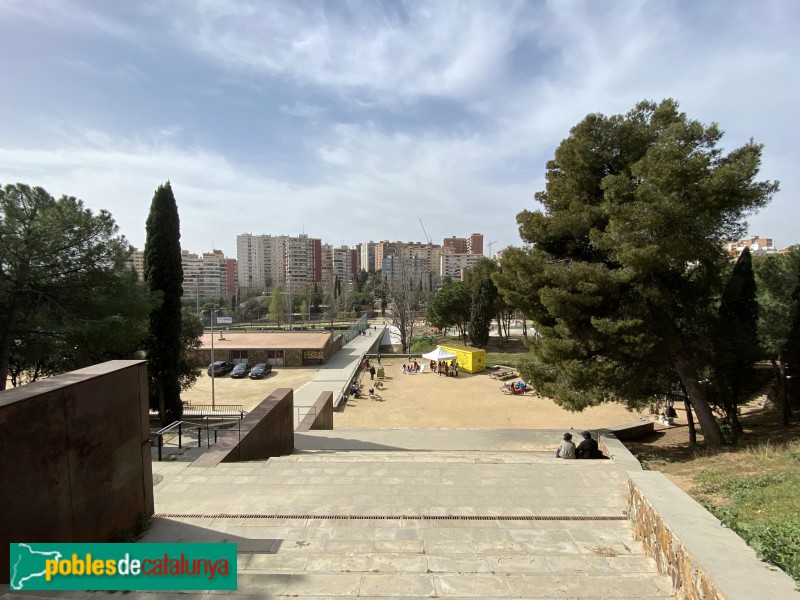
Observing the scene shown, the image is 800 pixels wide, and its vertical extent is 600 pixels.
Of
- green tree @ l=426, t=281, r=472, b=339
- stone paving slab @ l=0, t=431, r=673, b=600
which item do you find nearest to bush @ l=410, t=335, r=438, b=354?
green tree @ l=426, t=281, r=472, b=339

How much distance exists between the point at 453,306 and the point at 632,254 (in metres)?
32.5

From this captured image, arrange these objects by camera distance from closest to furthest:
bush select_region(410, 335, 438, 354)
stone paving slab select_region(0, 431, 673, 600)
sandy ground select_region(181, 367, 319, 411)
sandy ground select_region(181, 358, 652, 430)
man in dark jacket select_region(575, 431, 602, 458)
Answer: stone paving slab select_region(0, 431, 673, 600)
man in dark jacket select_region(575, 431, 602, 458)
sandy ground select_region(181, 358, 652, 430)
sandy ground select_region(181, 367, 319, 411)
bush select_region(410, 335, 438, 354)

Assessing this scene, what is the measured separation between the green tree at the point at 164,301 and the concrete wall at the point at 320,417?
207 inches

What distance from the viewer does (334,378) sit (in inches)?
1086

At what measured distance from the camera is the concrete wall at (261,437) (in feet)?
26.3

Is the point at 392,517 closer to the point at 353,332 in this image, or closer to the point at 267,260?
the point at 353,332

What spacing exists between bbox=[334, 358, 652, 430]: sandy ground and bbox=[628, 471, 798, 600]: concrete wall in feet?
41.5

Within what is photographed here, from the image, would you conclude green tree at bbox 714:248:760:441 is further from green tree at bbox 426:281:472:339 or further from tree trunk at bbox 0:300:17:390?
green tree at bbox 426:281:472:339

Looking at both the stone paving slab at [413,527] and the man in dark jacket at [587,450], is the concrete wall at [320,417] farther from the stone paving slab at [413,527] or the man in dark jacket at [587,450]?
the man in dark jacket at [587,450]

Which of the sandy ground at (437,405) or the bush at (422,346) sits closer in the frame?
the sandy ground at (437,405)

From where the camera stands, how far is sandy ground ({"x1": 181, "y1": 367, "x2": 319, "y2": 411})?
2267cm

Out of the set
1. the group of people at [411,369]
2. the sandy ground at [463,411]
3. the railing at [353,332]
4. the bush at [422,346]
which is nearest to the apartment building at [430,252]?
the railing at [353,332]

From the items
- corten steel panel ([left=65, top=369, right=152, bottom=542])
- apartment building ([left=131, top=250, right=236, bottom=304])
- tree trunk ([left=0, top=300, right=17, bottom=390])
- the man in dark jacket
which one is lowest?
the man in dark jacket

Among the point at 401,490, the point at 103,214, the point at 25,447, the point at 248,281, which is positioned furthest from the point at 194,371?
the point at 248,281
